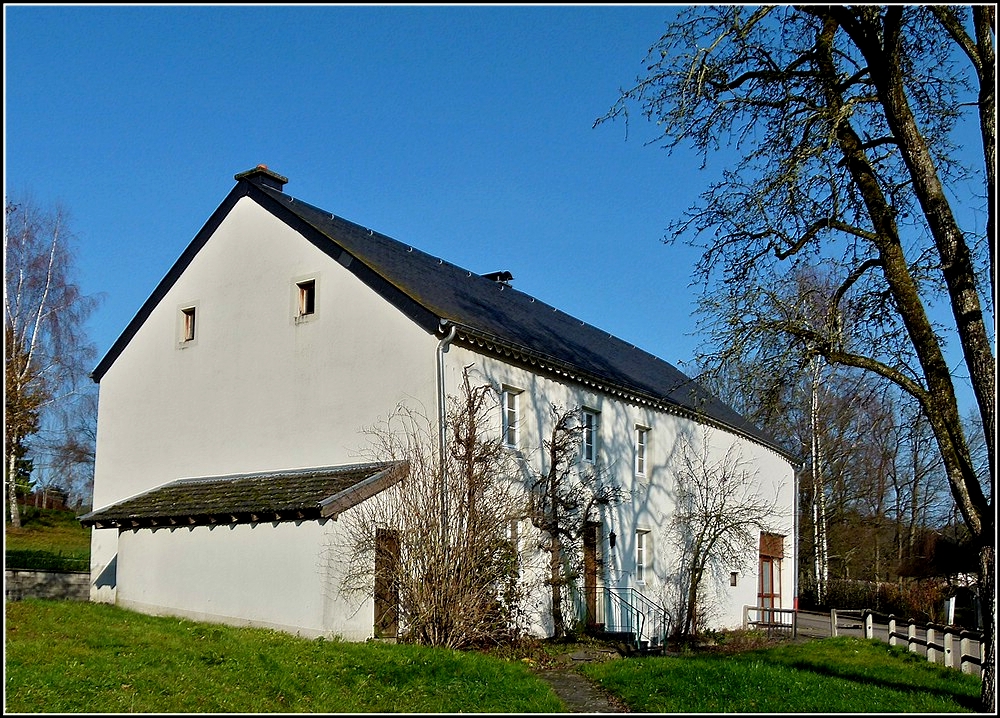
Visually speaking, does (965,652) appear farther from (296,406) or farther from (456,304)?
(296,406)

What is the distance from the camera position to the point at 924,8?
33.9 feet

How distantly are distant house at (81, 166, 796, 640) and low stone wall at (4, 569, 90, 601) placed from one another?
617mm

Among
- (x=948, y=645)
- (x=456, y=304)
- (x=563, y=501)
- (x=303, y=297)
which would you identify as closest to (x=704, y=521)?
(x=563, y=501)

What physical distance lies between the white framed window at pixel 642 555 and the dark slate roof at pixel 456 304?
10.4 feet

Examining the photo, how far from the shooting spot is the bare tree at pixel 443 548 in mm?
14914

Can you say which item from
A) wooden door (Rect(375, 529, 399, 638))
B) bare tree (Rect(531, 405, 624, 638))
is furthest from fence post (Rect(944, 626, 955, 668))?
wooden door (Rect(375, 529, 399, 638))

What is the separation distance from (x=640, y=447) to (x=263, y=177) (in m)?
10.8

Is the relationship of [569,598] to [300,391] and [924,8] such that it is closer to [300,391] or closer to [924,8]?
[300,391]

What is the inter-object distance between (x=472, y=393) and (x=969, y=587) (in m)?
25.2

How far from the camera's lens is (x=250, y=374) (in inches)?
790

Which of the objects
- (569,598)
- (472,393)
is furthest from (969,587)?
(472,393)

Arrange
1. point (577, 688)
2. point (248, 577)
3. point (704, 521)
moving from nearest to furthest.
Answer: point (577, 688) < point (248, 577) < point (704, 521)

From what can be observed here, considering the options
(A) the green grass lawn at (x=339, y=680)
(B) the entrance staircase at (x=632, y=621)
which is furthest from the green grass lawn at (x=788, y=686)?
(B) the entrance staircase at (x=632, y=621)

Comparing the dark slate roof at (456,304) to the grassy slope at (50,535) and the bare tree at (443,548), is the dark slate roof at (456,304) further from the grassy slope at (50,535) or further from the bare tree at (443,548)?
the grassy slope at (50,535)
